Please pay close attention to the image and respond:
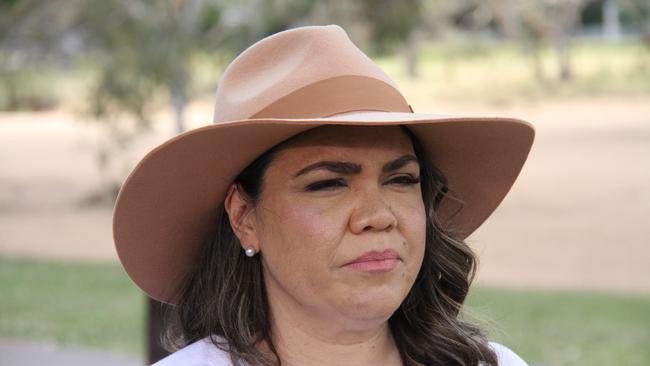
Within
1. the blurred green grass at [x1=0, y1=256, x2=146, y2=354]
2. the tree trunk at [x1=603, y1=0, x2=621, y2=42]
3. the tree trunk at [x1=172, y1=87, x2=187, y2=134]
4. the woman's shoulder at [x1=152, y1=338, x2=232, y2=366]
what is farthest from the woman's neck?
the tree trunk at [x1=603, y1=0, x2=621, y2=42]

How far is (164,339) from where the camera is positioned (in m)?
2.41

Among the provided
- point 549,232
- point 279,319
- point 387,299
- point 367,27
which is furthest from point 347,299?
point 549,232

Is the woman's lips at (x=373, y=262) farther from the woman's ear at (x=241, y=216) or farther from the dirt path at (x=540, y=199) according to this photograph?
the dirt path at (x=540, y=199)

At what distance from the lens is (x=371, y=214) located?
76.7 inches

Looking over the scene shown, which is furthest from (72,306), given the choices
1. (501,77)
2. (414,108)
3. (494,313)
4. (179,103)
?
(501,77)

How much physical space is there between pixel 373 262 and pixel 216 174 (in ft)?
1.16

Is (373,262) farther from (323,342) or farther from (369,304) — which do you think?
(323,342)

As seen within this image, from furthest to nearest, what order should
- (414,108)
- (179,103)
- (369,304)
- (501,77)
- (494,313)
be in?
(501,77)
(179,103)
(414,108)
(494,313)
(369,304)

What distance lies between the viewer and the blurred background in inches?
378

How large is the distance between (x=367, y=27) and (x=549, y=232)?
19.1 ft

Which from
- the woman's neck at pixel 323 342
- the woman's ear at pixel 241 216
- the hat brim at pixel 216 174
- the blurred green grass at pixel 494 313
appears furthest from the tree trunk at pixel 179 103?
the woman's neck at pixel 323 342

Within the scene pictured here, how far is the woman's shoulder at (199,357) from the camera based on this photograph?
2053 mm

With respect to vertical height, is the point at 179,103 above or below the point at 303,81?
below

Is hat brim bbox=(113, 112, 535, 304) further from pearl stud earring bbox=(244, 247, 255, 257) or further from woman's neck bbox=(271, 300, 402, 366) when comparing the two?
woman's neck bbox=(271, 300, 402, 366)
